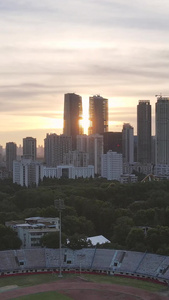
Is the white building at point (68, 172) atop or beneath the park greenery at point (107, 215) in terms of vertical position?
atop

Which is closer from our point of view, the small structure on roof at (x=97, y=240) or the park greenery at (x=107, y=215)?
the park greenery at (x=107, y=215)

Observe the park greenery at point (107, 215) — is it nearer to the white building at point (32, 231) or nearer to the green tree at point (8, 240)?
the green tree at point (8, 240)

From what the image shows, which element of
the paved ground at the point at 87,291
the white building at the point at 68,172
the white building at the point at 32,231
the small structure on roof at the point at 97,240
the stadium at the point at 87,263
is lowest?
the paved ground at the point at 87,291

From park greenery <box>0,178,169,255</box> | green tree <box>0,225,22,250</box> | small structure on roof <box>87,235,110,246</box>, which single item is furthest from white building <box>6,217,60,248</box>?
small structure on roof <box>87,235,110,246</box>

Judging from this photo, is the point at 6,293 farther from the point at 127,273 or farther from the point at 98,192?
the point at 98,192

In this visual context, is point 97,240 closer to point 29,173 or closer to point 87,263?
point 87,263

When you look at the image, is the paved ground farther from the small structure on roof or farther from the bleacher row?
the small structure on roof

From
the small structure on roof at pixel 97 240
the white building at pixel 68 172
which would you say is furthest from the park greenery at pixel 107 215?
the white building at pixel 68 172

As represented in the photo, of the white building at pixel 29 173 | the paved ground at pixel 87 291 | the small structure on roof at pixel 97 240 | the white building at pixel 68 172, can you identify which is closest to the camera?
the paved ground at pixel 87 291
